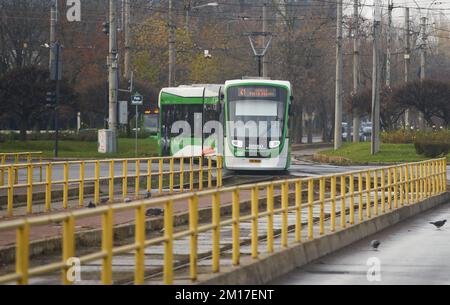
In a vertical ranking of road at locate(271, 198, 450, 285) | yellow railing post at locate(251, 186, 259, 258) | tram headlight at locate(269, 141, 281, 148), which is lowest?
road at locate(271, 198, 450, 285)

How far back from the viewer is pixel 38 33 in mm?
85375

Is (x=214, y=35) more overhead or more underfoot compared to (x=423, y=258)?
more overhead

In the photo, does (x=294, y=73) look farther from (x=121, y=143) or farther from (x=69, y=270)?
(x=69, y=270)

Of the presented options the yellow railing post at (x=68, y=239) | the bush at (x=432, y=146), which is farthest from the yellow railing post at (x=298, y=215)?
the bush at (x=432, y=146)

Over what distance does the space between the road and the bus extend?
2872 cm

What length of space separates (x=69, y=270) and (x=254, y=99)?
112 feet

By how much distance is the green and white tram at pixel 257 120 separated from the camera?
145 feet

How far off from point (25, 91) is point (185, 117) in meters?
13.9

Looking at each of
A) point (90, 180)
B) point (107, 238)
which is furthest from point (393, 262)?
point (90, 180)

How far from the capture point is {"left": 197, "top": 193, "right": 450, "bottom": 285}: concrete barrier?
14141 millimetres

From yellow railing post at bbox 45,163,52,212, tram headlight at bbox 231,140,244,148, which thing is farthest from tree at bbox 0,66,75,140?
yellow railing post at bbox 45,163,52,212

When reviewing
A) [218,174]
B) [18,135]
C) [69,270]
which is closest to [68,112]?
[18,135]

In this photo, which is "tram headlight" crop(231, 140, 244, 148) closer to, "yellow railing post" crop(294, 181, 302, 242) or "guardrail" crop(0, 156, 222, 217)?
"guardrail" crop(0, 156, 222, 217)

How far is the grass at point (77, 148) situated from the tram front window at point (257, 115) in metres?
11.8
